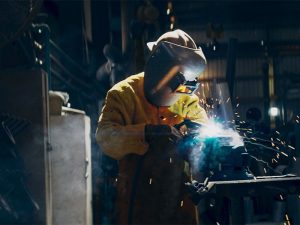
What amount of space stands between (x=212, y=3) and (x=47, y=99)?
7.34 m

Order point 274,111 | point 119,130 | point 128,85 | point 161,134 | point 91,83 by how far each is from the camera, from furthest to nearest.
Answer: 1. point 274,111
2. point 91,83
3. point 128,85
4. point 119,130
5. point 161,134

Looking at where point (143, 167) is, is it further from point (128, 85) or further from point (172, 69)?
point (172, 69)

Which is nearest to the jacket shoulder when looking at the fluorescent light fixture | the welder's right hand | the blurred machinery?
the welder's right hand

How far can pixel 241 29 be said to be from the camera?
12828 millimetres

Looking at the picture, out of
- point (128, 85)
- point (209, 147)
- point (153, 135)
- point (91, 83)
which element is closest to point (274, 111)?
point (91, 83)

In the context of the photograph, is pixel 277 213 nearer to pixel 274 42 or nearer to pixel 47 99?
pixel 47 99

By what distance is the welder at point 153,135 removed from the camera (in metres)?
3.52

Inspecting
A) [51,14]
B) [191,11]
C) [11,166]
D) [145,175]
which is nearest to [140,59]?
[51,14]

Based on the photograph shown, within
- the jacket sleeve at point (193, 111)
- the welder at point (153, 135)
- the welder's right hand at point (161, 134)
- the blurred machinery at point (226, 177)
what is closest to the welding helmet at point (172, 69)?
the welder at point (153, 135)

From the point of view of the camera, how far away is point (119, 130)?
3.48m

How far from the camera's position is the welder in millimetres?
3516

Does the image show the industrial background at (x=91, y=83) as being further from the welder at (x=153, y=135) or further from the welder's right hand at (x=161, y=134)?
the welder at (x=153, y=135)

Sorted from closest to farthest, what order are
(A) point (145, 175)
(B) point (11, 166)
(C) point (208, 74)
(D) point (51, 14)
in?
(A) point (145, 175), (B) point (11, 166), (D) point (51, 14), (C) point (208, 74)

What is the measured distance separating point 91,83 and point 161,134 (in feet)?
18.7
